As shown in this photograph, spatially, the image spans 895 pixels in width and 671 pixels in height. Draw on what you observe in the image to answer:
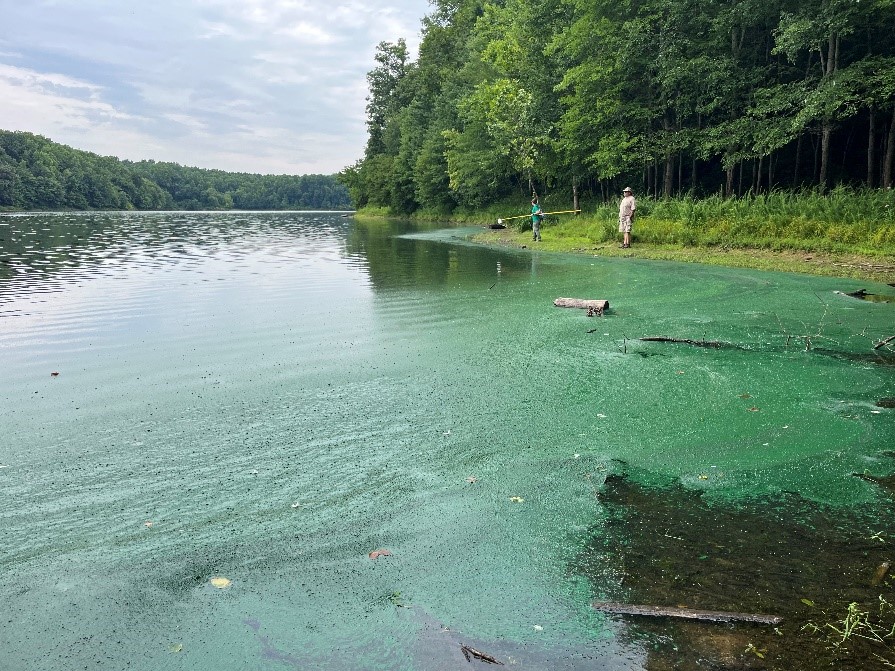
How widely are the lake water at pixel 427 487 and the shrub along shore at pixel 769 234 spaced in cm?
735

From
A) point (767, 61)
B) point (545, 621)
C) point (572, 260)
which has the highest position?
point (767, 61)

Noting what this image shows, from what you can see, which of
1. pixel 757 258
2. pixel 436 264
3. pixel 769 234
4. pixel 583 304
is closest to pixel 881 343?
pixel 583 304

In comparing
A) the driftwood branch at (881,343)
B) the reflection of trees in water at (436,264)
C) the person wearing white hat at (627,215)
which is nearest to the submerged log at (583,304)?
the reflection of trees in water at (436,264)

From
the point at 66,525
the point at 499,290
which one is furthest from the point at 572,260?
the point at 66,525

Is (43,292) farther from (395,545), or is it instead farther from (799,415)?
(799,415)

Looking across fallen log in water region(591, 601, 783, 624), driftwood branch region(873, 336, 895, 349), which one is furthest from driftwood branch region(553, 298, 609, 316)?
fallen log in water region(591, 601, 783, 624)

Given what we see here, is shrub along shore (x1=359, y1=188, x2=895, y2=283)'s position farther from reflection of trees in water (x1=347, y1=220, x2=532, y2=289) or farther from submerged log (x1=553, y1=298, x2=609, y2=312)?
submerged log (x1=553, y1=298, x2=609, y2=312)

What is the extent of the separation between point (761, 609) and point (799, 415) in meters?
3.38

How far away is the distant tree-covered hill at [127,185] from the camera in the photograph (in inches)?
4294

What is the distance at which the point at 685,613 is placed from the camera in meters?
3.21

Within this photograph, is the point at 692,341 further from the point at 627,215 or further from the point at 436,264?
the point at 627,215

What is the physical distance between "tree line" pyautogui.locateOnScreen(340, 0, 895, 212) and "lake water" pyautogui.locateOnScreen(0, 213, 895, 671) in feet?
47.7

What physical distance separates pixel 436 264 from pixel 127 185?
5307 inches

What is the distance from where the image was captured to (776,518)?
13.7 ft
